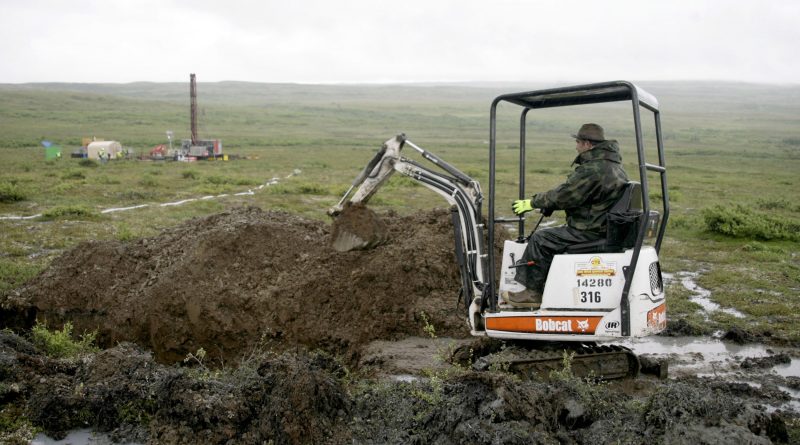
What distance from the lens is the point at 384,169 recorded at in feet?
33.7

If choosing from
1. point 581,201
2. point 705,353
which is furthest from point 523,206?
point 705,353

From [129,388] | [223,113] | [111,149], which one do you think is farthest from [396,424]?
[223,113]

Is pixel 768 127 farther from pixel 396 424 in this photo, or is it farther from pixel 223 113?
pixel 396 424

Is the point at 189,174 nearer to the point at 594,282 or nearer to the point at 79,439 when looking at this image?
the point at 79,439

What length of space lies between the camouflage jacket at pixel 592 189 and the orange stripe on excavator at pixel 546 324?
0.96m

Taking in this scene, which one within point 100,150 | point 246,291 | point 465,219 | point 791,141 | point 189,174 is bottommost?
point 246,291

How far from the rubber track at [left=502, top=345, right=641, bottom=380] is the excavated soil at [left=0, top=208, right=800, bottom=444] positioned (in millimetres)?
205

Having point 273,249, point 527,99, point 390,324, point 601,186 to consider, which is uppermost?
point 527,99

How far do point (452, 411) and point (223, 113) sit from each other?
113467 mm

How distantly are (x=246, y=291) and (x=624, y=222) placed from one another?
5.96m

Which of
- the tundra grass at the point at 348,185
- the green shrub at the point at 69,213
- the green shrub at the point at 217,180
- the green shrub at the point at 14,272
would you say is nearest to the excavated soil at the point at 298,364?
the green shrub at the point at 14,272

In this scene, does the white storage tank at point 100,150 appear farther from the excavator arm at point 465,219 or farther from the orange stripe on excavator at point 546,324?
the orange stripe on excavator at point 546,324

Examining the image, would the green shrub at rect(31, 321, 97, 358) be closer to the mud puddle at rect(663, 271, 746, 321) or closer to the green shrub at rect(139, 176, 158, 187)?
the mud puddle at rect(663, 271, 746, 321)

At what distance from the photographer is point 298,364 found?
7254 mm
